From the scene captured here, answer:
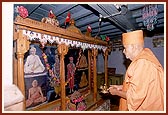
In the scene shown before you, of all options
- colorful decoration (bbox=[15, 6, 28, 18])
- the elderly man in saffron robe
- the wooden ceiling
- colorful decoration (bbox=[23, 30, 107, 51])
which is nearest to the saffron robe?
the elderly man in saffron robe

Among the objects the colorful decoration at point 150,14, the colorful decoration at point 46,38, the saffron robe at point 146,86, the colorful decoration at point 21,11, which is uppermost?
the colorful decoration at point 150,14

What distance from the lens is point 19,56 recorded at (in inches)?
91.7

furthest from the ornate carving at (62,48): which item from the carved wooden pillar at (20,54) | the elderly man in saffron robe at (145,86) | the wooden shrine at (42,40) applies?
the elderly man in saffron robe at (145,86)

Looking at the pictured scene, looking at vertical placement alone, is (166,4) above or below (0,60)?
above

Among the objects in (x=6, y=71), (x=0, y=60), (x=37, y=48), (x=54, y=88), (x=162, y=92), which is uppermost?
(x=37, y=48)

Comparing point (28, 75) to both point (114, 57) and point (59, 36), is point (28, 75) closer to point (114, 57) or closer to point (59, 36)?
point (59, 36)

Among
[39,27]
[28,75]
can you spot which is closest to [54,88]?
[28,75]

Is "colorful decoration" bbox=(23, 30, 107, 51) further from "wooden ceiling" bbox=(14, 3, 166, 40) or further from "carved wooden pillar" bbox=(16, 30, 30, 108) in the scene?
"wooden ceiling" bbox=(14, 3, 166, 40)

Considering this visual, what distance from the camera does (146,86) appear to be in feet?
6.40

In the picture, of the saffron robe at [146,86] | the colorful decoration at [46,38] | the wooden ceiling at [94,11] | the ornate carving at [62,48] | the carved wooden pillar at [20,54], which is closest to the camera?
the saffron robe at [146,86]

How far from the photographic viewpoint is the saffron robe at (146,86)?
1955 millimetres

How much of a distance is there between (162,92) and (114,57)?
18.7ft

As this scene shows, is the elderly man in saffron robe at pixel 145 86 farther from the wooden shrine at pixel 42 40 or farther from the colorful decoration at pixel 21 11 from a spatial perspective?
the colorful decoration at pixel 21 11

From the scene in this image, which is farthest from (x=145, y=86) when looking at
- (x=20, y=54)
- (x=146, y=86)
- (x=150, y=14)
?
(x=150, y=14)
